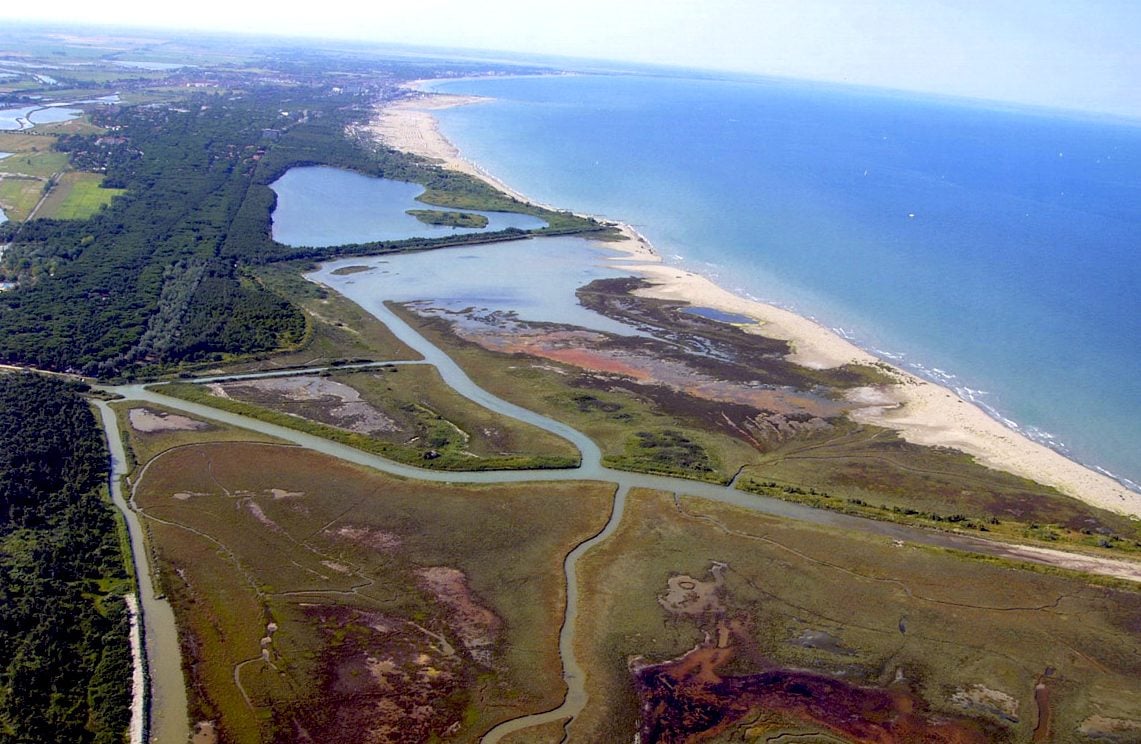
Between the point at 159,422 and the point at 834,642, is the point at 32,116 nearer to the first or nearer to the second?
the point at 159,422

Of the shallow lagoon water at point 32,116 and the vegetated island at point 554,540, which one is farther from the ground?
the shallow lagoon water at point 32,116

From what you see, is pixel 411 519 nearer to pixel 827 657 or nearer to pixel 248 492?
pixel 248 492

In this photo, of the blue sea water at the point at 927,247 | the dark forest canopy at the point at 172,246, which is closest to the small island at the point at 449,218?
the dark forest canopy at the point at 172,246

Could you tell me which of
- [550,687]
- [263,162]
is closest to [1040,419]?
[550,687]

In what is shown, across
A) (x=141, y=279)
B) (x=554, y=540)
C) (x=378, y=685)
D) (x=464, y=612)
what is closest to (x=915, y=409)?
(x=554, y=540)

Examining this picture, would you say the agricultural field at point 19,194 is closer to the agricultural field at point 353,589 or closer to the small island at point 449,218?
the small island at point 449,218
